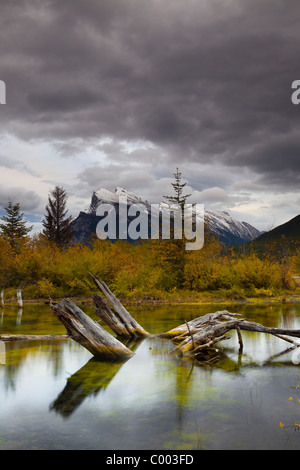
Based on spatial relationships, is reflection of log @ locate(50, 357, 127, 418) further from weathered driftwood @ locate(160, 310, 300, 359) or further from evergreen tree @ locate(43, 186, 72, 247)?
evergreen tree @ locate(43, 186, 72, 247)

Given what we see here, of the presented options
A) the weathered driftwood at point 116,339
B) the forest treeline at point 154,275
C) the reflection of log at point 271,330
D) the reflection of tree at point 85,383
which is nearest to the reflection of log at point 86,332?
the weathered driftwood at point 116,339

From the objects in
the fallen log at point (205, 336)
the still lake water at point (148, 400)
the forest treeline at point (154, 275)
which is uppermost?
the forest treeline at point (154, 275)

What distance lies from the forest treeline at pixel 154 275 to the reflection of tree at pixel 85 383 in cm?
1615

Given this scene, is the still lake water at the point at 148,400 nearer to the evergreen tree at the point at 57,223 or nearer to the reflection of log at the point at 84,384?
the reflection of log at the point at 84,384

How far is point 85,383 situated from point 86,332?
193 cm

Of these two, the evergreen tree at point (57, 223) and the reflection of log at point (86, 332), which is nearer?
the reflection of log at point (86, 332)

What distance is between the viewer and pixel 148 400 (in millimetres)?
7402

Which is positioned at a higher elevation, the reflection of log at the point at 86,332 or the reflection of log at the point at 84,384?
the reflection of log at the point at 86,332

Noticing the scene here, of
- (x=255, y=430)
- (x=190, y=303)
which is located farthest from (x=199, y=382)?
(x=190, y=303)

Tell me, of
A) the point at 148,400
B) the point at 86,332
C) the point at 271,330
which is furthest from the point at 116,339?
the point at 271,330

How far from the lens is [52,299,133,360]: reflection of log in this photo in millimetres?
9961

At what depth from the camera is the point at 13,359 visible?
10.5m

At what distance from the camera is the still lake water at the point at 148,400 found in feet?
18.5
